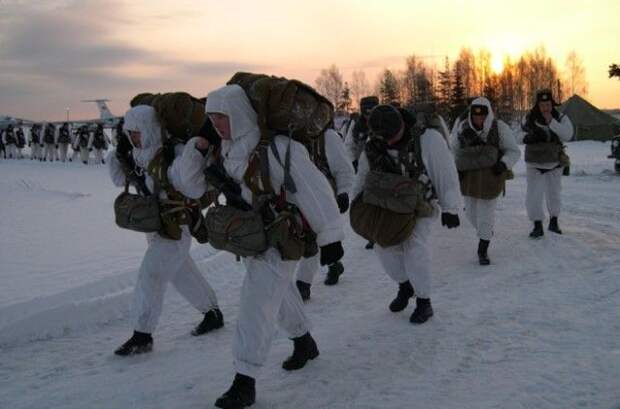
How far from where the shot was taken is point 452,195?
5230mm

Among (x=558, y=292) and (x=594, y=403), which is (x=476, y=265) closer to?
(x=558, y=292)

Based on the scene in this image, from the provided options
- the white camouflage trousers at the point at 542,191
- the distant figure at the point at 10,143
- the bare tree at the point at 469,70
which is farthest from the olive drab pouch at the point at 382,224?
the bare tree at the point at 469,70

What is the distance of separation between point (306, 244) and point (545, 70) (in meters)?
85.8

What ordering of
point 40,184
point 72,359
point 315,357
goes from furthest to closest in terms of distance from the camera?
point 40,184 → point 72,359 → point 315,357

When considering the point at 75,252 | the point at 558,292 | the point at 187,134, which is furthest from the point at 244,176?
the point at 75,252

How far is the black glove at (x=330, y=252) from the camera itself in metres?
3.68

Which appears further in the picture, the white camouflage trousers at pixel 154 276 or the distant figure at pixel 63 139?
the distant figure at pixel 63 139

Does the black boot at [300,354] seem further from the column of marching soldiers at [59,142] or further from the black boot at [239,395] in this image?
the column of marching soldiers at [59,142]

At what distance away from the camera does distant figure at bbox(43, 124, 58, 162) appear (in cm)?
3377

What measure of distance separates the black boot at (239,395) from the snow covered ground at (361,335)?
0.11 metres

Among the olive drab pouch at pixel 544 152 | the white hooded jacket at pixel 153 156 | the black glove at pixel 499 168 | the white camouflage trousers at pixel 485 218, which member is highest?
the white hooded jacket at pixel 153 156

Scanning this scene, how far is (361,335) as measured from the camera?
196 inches

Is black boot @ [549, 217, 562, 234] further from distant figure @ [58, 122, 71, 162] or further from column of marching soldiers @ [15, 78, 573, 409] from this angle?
distant figure @ [58, 122, 71, 162]

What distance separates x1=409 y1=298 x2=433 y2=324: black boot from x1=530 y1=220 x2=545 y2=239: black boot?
3833 millimetres
